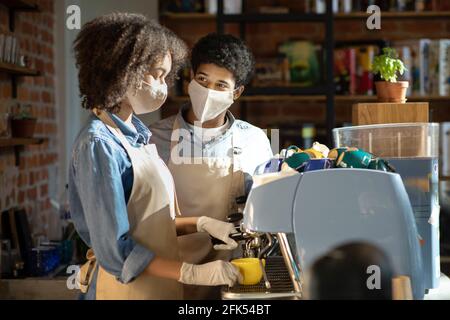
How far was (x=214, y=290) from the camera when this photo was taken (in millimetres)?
1783

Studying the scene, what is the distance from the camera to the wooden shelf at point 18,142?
8.70 feet

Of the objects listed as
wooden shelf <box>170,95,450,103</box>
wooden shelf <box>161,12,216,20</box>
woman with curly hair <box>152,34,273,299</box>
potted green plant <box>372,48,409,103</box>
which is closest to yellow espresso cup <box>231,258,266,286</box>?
woman with curly hair <box>152,34,273,299</box>

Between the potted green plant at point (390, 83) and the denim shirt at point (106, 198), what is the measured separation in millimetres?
943

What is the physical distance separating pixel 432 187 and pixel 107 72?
0.70 meters

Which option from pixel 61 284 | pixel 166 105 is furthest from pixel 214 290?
pixel 166 105

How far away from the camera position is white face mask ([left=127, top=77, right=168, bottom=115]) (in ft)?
4.74

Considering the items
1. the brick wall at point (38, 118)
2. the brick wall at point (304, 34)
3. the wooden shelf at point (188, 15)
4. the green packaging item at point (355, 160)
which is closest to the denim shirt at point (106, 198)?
the green packaging item at point (355, 160)

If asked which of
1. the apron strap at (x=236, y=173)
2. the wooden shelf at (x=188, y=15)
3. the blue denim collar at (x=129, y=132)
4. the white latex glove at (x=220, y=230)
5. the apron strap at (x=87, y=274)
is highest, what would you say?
the wooden shelf at (x=188, y=15)

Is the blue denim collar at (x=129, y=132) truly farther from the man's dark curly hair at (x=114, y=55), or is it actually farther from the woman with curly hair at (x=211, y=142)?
the woman with curly hair at (x=211, y=142)

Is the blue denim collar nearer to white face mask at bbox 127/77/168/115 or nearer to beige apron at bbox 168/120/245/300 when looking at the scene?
white face mask at bbox 127/77/168/115

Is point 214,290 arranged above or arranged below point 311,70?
below

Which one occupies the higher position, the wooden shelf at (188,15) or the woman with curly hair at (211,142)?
the wooden shelf at (188,15)

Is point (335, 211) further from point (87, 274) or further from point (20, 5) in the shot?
point (20, 5)

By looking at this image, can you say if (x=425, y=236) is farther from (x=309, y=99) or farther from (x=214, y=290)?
(x=309, y=99)
